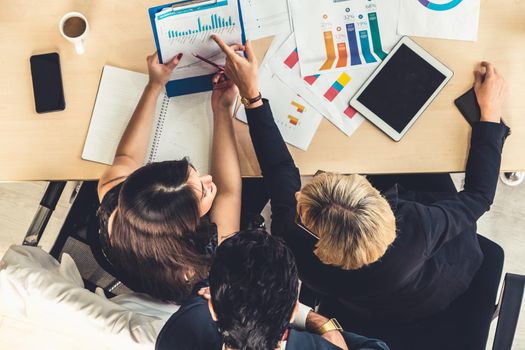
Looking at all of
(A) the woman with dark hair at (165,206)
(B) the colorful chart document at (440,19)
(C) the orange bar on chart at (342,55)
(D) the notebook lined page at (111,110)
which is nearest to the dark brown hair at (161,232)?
(A) the woman with dark hair at (165,206)

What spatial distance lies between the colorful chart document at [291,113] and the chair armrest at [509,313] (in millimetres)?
638

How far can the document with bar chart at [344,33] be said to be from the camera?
1.34m

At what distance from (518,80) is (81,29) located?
1.23 meters

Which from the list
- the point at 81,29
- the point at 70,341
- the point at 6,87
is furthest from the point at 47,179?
the point at 70,341

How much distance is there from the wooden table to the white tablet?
27mm

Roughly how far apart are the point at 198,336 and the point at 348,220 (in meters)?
0.43

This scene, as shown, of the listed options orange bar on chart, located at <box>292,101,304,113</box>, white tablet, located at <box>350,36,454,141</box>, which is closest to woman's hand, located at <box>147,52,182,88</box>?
orange bar on chart, located at <box>292,101,304,113</box>

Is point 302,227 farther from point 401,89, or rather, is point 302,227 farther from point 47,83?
point 47,83

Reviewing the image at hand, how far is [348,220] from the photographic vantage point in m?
1.02

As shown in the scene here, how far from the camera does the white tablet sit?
1.31 m

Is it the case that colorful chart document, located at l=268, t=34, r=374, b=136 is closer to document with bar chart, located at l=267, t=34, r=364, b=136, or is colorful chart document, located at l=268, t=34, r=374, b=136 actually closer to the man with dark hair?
document with bar chart, located at l=267, t=34, r=364, b=136

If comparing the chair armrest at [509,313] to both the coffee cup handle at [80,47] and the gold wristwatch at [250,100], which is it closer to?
the gold wristwatch at [250,100]

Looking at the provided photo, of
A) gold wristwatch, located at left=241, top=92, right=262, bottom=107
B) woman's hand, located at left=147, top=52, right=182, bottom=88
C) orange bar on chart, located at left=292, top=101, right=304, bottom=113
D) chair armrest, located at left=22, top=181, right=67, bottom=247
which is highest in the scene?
woman's hand, located at left=147, top=52, right=182, bottom=88

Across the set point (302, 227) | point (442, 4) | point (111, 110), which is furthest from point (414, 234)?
point (111, 110)
